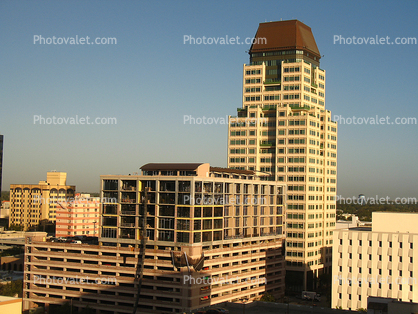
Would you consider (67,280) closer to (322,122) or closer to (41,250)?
(41,250)

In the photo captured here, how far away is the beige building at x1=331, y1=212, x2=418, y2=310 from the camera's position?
116812 millimetres

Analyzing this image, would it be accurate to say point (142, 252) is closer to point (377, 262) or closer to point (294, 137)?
point (377, 262)

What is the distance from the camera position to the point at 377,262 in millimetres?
119312

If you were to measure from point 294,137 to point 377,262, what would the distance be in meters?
67.8

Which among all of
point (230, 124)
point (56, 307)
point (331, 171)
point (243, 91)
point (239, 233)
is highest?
point (243, 91)

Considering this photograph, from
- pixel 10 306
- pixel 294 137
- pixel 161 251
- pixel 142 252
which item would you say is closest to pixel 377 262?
pixel 161 251

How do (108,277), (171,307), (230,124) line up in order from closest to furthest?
(171,307)
(108,277)
(230,124)

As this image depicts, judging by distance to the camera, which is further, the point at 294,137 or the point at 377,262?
the point at 294,137

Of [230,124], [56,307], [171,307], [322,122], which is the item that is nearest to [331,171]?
[322,122]

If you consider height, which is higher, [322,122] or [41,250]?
[322,122]

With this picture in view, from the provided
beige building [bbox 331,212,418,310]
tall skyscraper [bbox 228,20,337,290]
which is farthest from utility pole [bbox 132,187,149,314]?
tall skyscraper [bbox 228,20,337,290]

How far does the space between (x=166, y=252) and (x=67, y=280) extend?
2953 cm

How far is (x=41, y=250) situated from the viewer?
133 m

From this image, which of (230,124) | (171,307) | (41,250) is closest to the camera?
(171,307)
